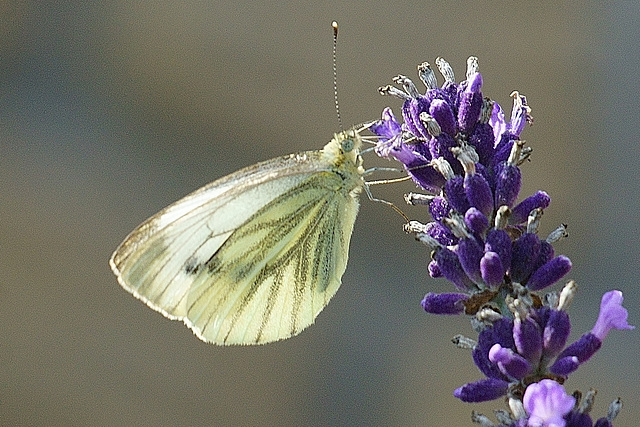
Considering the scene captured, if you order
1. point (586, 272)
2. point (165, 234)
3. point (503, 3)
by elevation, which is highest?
point (503, 3)

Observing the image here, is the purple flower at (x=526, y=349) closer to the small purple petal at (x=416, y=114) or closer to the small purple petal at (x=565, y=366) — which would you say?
the small purple petal at (x=565, y=366)

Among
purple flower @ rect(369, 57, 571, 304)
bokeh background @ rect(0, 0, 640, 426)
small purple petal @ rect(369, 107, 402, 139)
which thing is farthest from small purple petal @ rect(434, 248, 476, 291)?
bokeh background @ rect(0, 0, 640, 426)

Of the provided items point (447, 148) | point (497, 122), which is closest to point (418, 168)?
point (447, 148)

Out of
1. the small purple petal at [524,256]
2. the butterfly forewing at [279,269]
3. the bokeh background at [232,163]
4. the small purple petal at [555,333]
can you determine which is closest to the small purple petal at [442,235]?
the small purple petal at [524,256]

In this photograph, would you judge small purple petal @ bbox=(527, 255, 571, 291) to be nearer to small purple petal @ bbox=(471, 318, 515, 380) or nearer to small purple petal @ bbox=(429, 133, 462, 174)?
small purple petal @ bbox=(471, 318, 515, 380)

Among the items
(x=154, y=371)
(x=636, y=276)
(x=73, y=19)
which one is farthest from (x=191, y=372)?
(x=636, y=276)

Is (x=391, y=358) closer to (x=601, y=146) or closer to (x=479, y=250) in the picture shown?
(x=601, y=146)
